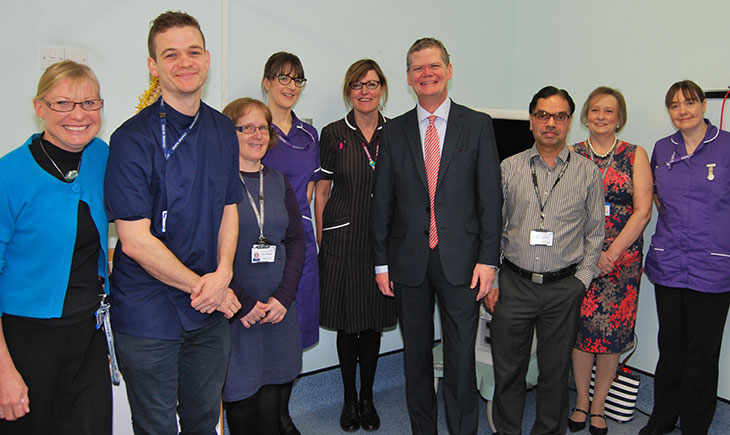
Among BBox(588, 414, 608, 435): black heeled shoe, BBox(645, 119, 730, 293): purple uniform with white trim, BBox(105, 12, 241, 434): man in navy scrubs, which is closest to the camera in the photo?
BBox(105, 12, 241, 434): man in navy scrubs

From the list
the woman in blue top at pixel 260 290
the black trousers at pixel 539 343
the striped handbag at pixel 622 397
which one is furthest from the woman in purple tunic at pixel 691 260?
the woman in blue top at pixel 260 290

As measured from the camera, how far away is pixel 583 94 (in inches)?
146

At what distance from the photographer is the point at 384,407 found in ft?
10.3

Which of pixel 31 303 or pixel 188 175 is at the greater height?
pixel 188 175

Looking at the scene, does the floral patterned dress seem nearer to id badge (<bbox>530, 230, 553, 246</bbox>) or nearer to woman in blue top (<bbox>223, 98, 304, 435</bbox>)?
id badge (<bbox>530, 230, 553, 246</bbox>)

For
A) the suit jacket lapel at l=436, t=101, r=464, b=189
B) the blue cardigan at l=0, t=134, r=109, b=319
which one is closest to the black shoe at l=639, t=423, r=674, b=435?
the suit jacket lapel at l=436, t=101, r=464, b=189

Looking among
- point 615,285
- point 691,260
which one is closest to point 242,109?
point 615,285

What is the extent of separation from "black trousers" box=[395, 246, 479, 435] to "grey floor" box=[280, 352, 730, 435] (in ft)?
1.67

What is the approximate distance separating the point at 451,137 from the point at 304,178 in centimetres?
78

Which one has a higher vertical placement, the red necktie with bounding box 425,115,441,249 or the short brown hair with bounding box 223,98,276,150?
the short brown hair with bounding box 223,98,276,150

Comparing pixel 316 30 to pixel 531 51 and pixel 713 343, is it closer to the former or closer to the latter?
pixel 531 51

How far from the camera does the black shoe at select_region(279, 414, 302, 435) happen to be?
2.72 meters

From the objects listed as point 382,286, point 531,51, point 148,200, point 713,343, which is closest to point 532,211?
point 382,286

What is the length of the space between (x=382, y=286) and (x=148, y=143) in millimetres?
1286
